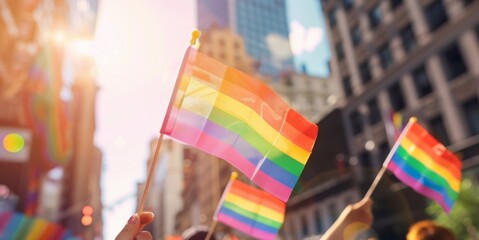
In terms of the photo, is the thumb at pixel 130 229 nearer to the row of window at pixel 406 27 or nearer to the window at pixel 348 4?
the row of window at pixel 406 27

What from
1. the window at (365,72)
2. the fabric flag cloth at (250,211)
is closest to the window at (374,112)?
the window at (365,72)

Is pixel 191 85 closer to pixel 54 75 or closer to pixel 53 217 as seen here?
pixel 54 75

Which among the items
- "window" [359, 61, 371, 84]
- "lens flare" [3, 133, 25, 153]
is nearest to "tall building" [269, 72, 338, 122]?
"window" [359, 61, 371, 84]

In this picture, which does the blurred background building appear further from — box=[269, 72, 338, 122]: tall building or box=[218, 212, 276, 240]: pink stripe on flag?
box=[269, 72, 338, 122]: tall building

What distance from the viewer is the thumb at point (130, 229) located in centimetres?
171

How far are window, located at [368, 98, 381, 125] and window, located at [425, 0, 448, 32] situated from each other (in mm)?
6462

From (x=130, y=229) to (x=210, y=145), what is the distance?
1437mm

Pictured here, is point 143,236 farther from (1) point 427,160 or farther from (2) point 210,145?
(1) point 427,160

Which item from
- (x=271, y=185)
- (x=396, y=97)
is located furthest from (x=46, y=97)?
(x=396, y=97)

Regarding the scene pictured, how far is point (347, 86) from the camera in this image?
31.5 metres

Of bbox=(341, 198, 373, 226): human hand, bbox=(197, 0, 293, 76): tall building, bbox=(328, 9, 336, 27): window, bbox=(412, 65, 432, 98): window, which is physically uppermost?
bbox=(197, 0, 293, 76): tall building

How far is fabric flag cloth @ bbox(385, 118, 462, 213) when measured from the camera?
4517mm

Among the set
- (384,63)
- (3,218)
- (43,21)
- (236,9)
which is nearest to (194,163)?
(236,9)

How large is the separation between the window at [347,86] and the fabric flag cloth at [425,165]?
26.9 meters
